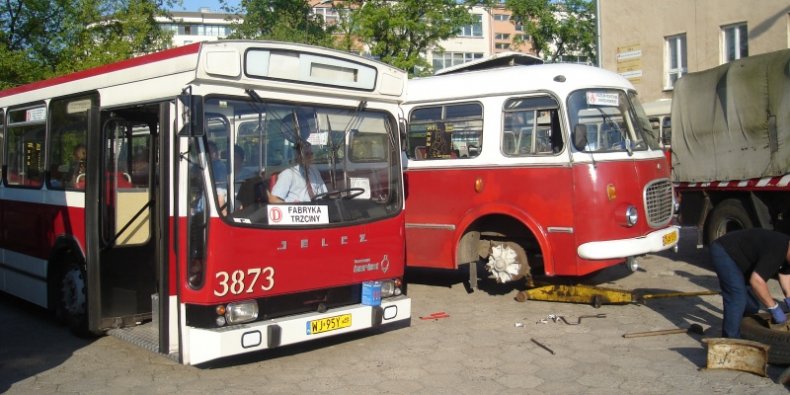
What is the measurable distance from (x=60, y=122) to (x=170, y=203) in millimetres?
2908

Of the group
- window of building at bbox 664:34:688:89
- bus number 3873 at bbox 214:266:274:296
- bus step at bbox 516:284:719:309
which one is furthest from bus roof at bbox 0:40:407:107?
window of building at bbox 664:34:688:89

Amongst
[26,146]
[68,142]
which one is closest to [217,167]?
[68,142]

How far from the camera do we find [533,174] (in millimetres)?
9273

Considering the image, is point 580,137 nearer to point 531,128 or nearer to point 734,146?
point 531,128

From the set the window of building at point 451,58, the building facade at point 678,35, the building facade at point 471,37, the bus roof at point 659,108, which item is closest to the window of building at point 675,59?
the building facade at point 678,35

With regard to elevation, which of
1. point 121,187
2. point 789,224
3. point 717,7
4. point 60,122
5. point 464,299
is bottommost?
point 464,299

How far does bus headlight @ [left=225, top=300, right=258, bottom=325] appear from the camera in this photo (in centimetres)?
625

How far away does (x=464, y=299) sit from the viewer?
33.3 feet

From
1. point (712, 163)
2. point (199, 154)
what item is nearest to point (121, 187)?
point (199, 154)

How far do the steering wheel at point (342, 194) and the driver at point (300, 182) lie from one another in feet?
0.11

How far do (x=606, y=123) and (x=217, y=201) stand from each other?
529 cm

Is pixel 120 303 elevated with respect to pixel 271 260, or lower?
lower

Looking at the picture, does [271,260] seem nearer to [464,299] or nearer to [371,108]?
[371,108]

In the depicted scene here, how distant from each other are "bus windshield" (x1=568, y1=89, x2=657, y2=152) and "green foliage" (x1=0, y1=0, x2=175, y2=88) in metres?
15.1
